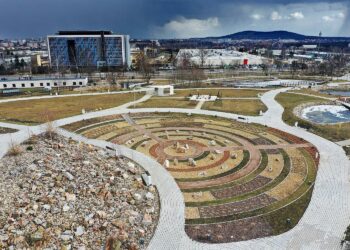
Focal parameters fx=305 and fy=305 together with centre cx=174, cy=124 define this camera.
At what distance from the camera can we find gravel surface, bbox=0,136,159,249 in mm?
19094

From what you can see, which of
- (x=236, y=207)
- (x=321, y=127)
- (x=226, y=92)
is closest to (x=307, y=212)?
(x=236, y=207)

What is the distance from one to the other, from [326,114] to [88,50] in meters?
109

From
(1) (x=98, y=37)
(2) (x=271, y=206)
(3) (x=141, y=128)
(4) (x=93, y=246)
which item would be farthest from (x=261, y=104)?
(1) (x=98, y=37)

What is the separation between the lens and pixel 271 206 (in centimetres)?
2348

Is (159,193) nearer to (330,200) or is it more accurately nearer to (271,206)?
(271,206)

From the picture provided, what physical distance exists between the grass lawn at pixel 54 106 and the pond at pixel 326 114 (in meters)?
33.4

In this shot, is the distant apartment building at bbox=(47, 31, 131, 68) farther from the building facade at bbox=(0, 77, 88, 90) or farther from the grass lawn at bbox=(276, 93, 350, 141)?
the grass lawn at bbox=(276, 93, 350, 141)

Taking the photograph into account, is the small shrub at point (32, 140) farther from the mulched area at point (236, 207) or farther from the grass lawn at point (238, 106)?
the grass lawn at point (238, 106)

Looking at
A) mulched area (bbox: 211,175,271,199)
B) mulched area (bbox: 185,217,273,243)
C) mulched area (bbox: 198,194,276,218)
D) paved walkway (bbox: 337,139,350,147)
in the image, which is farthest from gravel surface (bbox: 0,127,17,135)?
paved walkway (bbox: 337,139,350,147)

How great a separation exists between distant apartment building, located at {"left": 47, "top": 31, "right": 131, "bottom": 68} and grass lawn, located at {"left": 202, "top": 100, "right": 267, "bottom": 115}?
8082 centimetres

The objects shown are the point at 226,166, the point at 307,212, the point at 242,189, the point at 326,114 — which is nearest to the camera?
the point at 307,212

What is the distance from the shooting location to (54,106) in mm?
56219

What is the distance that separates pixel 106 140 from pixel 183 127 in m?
11.3

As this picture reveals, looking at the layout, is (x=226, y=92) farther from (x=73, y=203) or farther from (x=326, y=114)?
(x=73, y=203)
